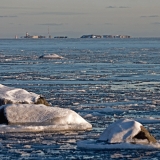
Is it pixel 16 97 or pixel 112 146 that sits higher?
pixel 16 97

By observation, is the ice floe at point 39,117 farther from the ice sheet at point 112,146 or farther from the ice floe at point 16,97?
the ice sheet at point 112,146

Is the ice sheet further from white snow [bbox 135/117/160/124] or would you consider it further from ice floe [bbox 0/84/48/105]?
ice floe [bbox 0/84/48/105]

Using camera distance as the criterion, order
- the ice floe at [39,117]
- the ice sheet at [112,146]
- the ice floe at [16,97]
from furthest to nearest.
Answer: the ice floe at [16,97], the ice floe at [39,117], the ice sheet at [112,146]

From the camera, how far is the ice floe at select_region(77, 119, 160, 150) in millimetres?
11945

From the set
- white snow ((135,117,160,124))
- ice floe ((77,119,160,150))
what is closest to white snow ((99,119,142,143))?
ice floe ((77,119,160,150))

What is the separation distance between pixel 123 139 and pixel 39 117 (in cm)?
301

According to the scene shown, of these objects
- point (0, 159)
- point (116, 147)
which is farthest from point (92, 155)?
point (0, 159)

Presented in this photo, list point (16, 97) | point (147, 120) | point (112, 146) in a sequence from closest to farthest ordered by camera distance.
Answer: point (112, 146) < point (147, 120) < point (16, 97)

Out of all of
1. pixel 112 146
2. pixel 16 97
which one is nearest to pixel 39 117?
pixel 16 97

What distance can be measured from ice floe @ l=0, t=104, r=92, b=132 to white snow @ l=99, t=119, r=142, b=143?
6.46 ft

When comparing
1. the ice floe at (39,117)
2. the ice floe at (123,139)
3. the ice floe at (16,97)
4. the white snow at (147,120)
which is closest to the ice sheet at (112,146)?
the ice floe at (123,139)

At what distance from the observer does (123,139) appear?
1212cm

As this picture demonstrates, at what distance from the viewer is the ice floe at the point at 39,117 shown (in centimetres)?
1433

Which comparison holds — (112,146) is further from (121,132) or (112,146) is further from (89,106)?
(89,106)
